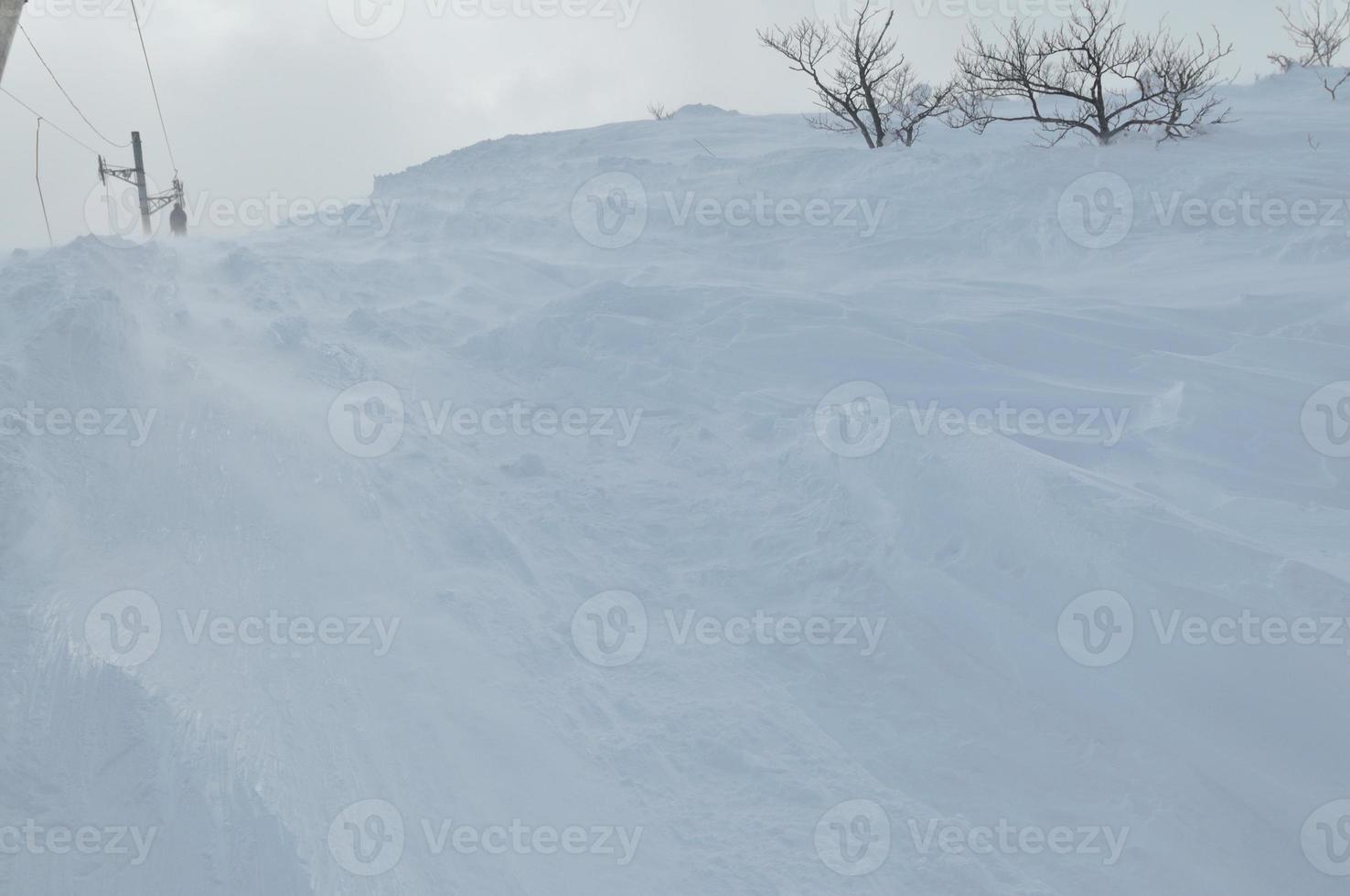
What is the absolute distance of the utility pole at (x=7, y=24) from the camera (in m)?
2.94

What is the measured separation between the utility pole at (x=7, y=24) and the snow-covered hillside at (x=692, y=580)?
8.03 ft

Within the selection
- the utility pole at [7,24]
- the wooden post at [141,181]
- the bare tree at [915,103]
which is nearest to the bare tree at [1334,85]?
the bare tree at [915,103]

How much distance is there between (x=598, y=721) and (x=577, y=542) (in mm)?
1515

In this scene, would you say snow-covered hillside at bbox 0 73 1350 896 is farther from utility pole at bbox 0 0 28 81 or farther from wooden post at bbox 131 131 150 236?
wooden post at bbox 131 131 150 236

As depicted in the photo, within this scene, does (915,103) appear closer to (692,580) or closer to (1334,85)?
(1334,85)

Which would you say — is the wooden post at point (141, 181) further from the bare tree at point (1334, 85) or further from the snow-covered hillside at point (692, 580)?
the bare tree at point (1334, 85)

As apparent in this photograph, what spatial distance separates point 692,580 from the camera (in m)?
5.09

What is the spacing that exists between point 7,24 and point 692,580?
368cm

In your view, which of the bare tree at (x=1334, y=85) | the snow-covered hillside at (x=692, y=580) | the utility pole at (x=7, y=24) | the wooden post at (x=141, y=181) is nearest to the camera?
the utility pole at (x=7, y=24)

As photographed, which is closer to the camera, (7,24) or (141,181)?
(7,24)

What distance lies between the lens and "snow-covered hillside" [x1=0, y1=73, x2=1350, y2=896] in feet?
11.6

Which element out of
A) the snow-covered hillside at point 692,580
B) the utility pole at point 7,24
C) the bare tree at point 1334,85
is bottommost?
the snow-covered hillside at point 692,580

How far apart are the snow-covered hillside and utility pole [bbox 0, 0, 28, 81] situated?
245 centimetres

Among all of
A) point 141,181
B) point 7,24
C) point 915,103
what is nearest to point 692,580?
point 7,24
